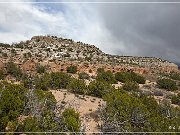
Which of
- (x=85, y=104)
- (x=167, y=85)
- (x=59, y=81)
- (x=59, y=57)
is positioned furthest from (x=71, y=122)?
(x=59, y=57)

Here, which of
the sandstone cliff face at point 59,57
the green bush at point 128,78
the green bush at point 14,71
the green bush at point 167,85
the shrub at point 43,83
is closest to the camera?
the shrub at point 43,83

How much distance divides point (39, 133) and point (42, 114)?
3.26m

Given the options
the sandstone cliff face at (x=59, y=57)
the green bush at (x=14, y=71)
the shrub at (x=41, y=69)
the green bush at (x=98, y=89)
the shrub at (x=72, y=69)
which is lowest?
the green bush at (x=98, y=89)

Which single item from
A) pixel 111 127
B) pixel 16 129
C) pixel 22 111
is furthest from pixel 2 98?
pixel 111 127

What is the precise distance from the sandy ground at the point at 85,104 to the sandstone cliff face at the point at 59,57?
13629 millimetres

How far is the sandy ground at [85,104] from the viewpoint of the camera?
769 inches

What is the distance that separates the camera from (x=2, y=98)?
58.6 feet

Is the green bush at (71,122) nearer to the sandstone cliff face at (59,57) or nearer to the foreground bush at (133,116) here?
the foreground bush at (133,116)

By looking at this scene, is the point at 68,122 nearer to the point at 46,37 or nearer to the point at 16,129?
the point at 16,129

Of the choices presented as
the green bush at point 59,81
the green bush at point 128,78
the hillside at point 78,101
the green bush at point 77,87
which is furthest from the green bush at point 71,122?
the green bush at point 128,78

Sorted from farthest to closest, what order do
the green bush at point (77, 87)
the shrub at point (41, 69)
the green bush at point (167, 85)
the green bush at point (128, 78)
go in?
the green bush at point (128, 78) < the shrub at point (41, 69) < the green bush at point (167, 85) < the green bush at point (77, 87)

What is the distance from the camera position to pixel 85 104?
2342 centimetres

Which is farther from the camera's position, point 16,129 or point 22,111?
point 22,111

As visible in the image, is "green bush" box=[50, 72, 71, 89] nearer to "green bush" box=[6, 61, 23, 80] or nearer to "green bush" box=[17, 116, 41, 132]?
"green bush" box=[6, 61, 23, 80]
